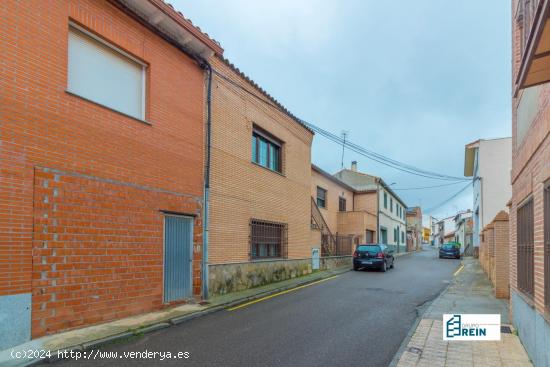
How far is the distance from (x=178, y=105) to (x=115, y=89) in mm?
1792

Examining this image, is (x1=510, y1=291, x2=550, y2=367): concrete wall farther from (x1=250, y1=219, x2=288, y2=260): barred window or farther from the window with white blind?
the window with white blind

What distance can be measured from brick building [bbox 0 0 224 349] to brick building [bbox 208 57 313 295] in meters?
1.04

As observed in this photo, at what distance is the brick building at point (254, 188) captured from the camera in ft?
36.3

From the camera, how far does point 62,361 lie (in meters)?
5.43

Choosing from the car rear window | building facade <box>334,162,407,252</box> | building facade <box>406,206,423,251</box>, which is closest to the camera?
the car rear window

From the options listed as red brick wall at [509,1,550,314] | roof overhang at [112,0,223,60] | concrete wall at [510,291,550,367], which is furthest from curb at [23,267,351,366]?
roof overhang at [112,0,223,60]

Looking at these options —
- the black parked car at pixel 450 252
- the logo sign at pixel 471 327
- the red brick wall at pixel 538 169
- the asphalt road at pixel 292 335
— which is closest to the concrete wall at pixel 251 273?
the asphalt road at pixel 292 335

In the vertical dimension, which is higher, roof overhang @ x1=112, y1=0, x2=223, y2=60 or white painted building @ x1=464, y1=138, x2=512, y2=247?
roof overhang @ x1=112, y1=0, x2=223, y2=60

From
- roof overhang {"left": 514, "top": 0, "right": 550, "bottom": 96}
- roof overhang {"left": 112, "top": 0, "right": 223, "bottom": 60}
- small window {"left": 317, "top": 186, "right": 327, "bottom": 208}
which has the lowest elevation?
small window {"left": 317, "top": 186, "right": 327, "bottom": 208}

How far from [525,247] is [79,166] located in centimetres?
776

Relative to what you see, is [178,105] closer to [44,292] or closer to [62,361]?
[44,292]

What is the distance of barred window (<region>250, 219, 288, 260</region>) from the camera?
1305 cm

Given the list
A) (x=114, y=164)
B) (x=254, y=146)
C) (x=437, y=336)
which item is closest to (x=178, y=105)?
(x=114, y=164)

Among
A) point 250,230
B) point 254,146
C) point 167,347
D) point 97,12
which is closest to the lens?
point 167,347
